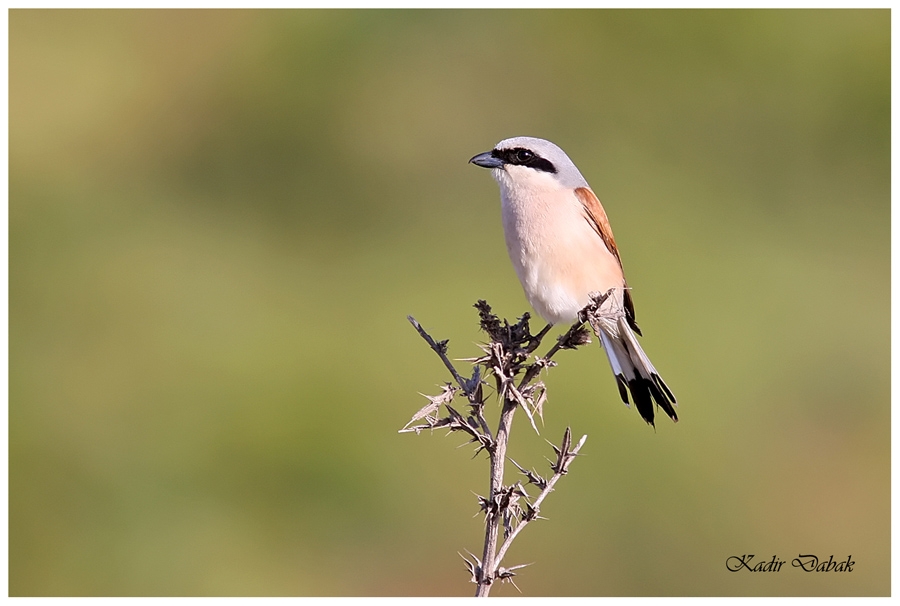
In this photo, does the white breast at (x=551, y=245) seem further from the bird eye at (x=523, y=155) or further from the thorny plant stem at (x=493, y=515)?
the thorny plant stem at (x=493, y=515)

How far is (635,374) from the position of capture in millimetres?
3508

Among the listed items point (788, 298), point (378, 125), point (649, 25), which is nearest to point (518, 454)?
point (788, 298)

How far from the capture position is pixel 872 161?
805 cm

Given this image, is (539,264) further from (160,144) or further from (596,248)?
(160,144)

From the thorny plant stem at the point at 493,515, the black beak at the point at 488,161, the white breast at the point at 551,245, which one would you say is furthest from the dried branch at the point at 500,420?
the black beak at the point at 488,161

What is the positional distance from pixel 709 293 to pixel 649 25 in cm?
305

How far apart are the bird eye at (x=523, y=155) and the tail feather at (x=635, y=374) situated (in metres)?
0.67

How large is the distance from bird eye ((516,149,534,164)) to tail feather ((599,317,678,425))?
67cm

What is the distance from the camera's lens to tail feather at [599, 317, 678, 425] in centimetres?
343

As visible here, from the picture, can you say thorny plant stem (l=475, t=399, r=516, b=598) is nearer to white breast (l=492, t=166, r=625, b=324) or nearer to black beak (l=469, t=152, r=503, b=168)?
white breast (l=492, t=166, r=625, b=324)

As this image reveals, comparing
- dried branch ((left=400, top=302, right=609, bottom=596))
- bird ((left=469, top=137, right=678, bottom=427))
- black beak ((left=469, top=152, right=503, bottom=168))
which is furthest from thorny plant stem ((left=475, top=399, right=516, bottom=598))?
black beak ((left=469, top=152, right=503, bottom=168))

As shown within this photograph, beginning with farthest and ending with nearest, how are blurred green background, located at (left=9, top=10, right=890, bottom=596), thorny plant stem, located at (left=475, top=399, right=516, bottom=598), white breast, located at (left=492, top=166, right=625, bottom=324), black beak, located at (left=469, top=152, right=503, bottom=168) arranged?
blurred green background, located at (left=9, top=10, right=890, bottom=596) < black beak, located at (left=469, top=152, right=503, bottom=168) < white breast, located at (left=492, top=166, right=625, bottom=324) < thorny plant stem, located at (left=475, top=399, right=516, bottom=598)

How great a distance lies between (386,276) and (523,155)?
370cm

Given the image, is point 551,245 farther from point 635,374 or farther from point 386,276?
point 386,276
